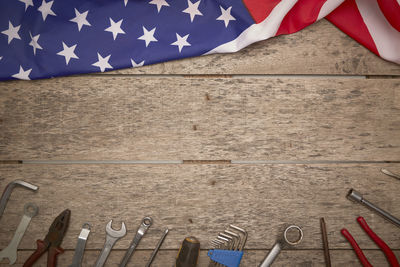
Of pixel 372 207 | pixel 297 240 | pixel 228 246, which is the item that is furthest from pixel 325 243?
pixel 228 246

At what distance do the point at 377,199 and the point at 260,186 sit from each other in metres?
0.38

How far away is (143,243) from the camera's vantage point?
78 centimetres

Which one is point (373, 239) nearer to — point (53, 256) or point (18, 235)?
point (53, 256)

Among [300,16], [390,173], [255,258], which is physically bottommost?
[255,258]

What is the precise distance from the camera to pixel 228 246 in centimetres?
78

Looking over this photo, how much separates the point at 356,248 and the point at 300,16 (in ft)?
2.40

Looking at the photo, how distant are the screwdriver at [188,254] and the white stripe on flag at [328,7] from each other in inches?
30.3

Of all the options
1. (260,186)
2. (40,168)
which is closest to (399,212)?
(260,186)

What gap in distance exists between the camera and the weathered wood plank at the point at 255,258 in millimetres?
772

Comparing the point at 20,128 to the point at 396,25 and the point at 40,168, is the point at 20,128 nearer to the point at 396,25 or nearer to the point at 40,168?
the point at 40,168

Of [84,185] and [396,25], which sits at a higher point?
[396,25]

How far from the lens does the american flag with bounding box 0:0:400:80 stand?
75 cm

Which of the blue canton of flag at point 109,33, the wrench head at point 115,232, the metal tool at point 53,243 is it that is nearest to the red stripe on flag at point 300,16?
the blue canton of flag at point 109,33

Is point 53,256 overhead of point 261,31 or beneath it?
beneath
